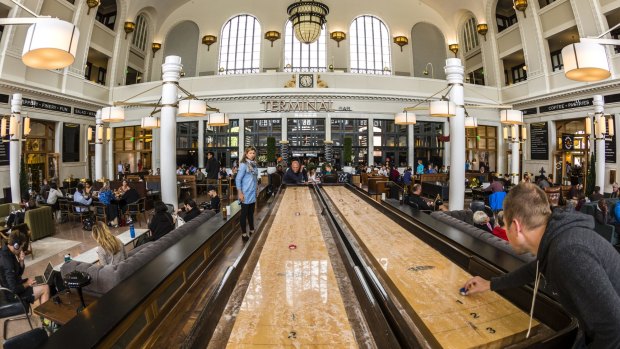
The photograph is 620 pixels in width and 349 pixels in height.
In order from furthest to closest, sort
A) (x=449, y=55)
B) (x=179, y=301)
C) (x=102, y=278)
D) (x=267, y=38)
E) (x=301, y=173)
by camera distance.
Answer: (x=449, y=55), (x=267, y=38), (x=301, y=173), (x=102, y=278), (x=179, y=301)

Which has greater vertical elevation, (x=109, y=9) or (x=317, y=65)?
(x=109, y=9)

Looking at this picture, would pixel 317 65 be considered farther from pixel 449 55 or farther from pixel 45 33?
pixel 45 33

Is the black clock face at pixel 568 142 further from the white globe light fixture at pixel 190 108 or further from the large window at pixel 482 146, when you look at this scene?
the white globe light fixture at pixel 190 108

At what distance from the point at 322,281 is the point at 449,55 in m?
20.0

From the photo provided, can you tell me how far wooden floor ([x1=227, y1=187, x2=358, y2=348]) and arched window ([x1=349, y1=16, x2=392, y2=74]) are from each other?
16.0 m

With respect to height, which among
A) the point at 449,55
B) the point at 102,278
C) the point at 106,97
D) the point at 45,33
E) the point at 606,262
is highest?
the point at 449,55

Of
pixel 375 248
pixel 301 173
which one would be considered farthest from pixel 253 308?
pixel 301 173

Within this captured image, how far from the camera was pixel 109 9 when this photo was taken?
15516mm

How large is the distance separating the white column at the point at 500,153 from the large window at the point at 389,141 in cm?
521

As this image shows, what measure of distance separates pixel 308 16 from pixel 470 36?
12250 mm

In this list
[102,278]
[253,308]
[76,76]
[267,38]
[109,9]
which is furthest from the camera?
[267,38]

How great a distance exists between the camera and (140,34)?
1780cm


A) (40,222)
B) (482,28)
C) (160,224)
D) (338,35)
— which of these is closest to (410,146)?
(338,35)

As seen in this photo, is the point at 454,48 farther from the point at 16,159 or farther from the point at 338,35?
A: the point at 16,159
